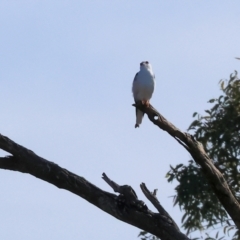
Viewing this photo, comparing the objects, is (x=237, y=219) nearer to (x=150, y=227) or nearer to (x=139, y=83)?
(x=150, y=227)

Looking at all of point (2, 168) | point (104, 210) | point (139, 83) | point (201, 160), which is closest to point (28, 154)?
point (2, 168)

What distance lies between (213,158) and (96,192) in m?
7.07

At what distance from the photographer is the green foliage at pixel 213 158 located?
48.4ft

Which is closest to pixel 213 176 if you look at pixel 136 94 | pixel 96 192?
pixel 96 192

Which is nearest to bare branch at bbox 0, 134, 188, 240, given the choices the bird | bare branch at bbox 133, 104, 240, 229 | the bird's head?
bare branch at bbox 133, 104, 240, 229

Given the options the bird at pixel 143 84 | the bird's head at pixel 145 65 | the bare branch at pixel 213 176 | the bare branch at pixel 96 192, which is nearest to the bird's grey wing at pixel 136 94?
the bird at pixel 143 84

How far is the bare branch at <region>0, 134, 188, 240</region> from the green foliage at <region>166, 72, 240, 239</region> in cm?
671

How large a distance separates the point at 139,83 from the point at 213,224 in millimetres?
2511

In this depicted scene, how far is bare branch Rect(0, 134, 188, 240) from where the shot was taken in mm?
7879

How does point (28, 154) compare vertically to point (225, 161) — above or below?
below

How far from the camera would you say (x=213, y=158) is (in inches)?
585

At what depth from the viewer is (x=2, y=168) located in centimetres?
798

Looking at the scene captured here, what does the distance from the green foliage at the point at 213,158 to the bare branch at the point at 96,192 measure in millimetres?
6712

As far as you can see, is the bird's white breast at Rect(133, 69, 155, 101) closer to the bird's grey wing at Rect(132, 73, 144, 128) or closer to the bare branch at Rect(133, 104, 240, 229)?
the bird's grey wing at Rect(132, 73, 144, 128)
